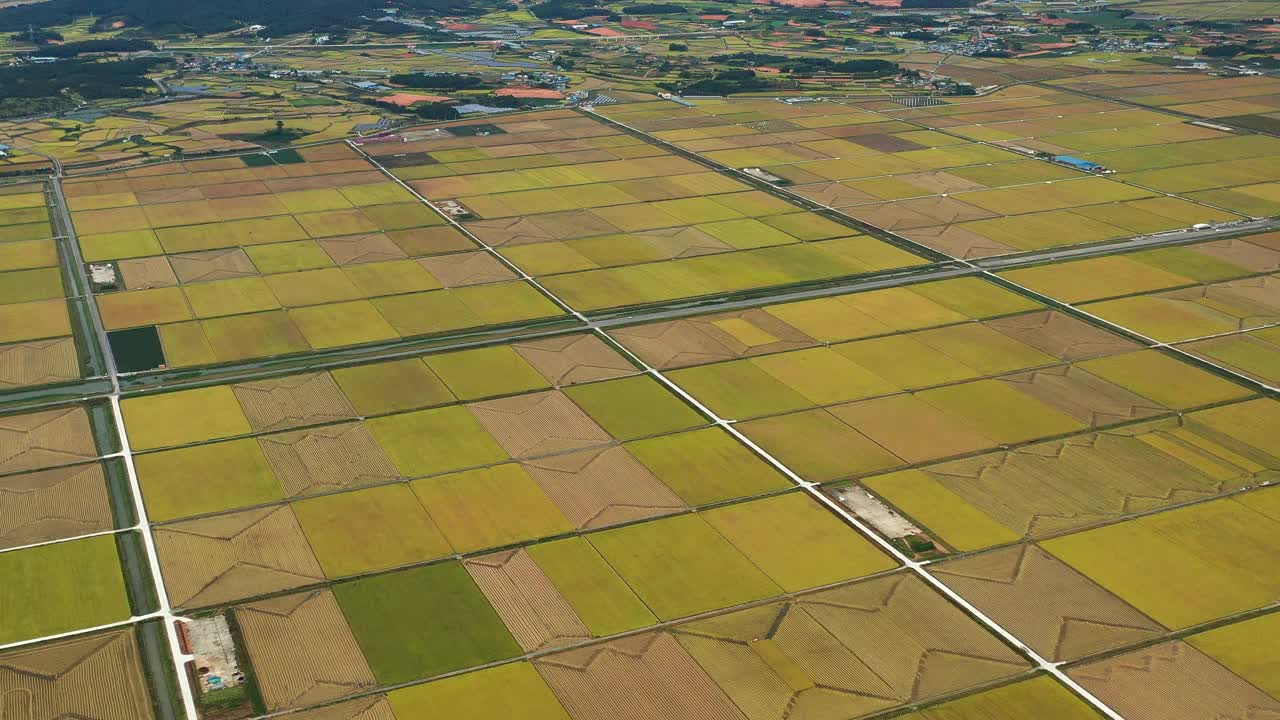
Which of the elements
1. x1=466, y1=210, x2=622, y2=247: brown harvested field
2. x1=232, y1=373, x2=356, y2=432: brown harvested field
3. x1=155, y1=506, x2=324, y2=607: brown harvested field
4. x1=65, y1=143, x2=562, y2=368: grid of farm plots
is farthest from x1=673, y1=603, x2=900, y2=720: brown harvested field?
x1=466, y1=210, x2=622, y2=247: brown harvested field

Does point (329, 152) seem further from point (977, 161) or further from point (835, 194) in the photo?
point (977, 161)

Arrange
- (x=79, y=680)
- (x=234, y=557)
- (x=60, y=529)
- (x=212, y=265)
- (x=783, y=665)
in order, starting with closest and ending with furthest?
(x=79, y=680) → (x=783, y=665) → (x=234, y=557) → (x=60, y=529) → (x=212, y=265)

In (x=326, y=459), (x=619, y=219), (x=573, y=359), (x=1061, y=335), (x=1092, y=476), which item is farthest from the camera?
(x=619, y=219)

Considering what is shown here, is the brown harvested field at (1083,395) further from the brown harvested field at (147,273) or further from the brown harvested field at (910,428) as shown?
the brown harvested field at (147,273)

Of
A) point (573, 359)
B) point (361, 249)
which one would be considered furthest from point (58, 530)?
point (361, 249)

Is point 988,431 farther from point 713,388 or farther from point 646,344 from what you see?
point 646,344

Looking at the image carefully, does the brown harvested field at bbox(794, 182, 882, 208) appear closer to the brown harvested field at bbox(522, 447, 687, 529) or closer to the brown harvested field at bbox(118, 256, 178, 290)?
the brown harvested field at bbox(522, 447, 687, 529)
